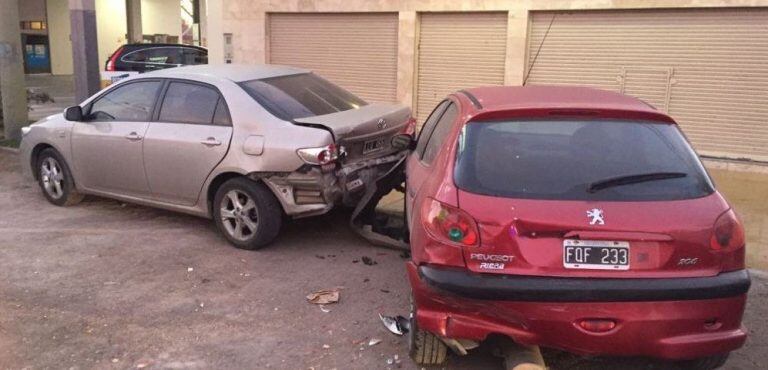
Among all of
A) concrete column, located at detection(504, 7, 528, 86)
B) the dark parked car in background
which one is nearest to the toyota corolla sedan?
concrete column, located at detection(504, 7, 528, 86)

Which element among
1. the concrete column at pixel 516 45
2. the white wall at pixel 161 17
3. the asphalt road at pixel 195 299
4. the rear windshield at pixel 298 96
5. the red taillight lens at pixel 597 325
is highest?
the white wall at pixel 161 17

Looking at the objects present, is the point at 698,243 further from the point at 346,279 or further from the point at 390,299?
the point at 346,279

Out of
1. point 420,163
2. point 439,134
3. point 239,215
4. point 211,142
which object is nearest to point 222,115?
point 211,142

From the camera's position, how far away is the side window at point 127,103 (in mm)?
6465

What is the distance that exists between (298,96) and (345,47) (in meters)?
6.30

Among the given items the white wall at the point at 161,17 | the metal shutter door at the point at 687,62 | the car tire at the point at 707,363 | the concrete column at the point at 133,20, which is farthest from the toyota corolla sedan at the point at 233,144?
the white wall at the point at 161,17

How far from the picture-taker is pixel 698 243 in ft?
10.5

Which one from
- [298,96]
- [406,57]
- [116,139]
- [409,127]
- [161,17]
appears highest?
[161,17]

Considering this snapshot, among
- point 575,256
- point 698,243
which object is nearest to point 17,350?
point 575,256

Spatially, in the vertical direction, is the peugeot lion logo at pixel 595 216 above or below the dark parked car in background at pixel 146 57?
below

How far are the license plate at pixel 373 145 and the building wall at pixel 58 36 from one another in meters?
25.1

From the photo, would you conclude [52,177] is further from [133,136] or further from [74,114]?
[133,136]

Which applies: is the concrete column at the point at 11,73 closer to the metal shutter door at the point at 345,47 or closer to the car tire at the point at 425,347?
the metal shutter door at the point at 345,47

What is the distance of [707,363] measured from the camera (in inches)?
144
